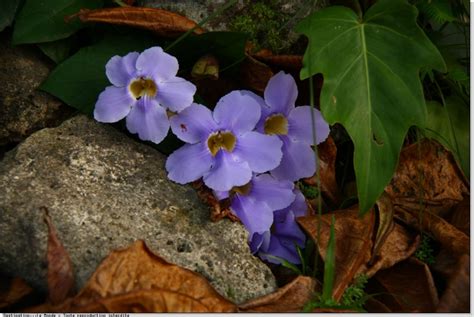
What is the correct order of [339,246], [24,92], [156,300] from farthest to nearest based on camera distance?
1. [24,92]
2. [339,246]
3. [156,300]

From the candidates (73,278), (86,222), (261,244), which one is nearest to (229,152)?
(261,244)

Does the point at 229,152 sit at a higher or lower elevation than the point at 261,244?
higher

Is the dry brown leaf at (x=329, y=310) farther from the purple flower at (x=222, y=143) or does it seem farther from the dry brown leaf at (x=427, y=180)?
the dry brown leaf at (x=427, y=180)

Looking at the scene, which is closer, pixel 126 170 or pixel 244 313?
pixel 244 313

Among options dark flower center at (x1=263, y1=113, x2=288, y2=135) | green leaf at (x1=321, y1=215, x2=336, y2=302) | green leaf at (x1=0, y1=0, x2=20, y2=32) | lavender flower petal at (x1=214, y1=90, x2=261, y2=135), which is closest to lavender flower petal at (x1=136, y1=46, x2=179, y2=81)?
lavender flower petal at (x1=214, y1=90, x2=261, y2=135)

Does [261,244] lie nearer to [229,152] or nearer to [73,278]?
[229,152]

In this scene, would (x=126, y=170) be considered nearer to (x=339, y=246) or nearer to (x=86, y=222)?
(x=86, y=222)

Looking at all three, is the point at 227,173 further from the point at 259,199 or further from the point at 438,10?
the point at 438,10

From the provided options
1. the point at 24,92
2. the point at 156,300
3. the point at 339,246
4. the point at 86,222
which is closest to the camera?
the point at 156,300
